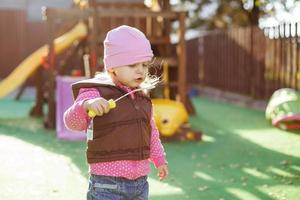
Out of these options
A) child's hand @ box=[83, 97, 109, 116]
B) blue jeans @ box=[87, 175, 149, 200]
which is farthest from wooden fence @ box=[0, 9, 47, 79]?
child's hand @ box=[83, 97, 109, 116]

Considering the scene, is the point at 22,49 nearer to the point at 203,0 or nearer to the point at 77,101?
the point at 203,0

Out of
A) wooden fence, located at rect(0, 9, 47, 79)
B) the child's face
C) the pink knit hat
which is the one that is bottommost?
wooden fence, located at rect(0, 9, 47, 79)

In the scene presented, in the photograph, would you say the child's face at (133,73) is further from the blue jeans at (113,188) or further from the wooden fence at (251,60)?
the wooden fence at (251,60)

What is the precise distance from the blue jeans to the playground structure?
18.4 ft

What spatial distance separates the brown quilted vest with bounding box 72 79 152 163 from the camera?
119 inches

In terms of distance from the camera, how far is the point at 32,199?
470 centimetres

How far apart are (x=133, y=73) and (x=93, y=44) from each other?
19.1 feet

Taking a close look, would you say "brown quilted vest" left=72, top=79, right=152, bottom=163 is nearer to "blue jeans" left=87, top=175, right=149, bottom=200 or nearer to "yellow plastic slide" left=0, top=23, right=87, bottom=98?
"blue jeans" left=87, top=175, right=149, bottom=200

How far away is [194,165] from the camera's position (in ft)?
20.6

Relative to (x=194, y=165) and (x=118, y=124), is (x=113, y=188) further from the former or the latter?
(x=194, y=165)

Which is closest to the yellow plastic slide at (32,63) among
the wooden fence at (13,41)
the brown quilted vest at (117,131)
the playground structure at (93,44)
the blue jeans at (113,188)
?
the playground structure at (93,44)

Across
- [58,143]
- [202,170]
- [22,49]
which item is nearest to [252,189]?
[202,170]

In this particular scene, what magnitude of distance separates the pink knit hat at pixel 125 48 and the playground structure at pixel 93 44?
5.54 meters

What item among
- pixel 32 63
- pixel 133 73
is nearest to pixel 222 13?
pixel 32 63
